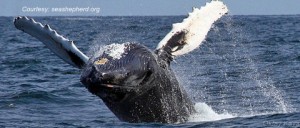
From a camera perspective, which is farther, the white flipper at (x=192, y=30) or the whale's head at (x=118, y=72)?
the white flipper at (x=192, y=30)

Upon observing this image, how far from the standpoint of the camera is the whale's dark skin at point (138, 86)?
770 cm

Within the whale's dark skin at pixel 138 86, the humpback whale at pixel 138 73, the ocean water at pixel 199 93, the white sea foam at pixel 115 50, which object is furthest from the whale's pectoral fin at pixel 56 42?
the whale's dark skin at pixel 138 86

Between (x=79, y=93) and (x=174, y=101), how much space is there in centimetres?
536

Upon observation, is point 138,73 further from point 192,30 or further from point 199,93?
point 199,93

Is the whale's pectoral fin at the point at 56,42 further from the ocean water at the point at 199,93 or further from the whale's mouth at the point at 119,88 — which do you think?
the whale's mouth at the point at 119,88

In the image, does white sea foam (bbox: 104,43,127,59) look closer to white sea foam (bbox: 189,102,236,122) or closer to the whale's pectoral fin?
the whale's pectoral fin

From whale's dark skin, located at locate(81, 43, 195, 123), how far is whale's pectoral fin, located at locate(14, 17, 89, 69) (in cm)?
90

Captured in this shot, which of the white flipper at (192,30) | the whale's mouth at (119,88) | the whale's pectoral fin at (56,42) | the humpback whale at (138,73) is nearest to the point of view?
the whale's mouth at (119,88)

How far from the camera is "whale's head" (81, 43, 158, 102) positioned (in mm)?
7637

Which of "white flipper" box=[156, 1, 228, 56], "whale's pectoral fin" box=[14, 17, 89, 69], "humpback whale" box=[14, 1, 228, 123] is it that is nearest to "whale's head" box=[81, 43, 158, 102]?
"humpback whale" box=[14, 1, 228, 123]

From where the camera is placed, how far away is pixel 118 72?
25.3ft

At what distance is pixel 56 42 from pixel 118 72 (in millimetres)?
1874

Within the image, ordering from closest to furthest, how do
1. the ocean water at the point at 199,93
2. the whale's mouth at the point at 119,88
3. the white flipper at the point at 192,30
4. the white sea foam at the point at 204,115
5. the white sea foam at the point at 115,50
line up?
1. the whale's mouth at the point at 119,88
2. the white sea foam at the point at 115,50
3. the white sea foam at the point at 204,115
4. the white flipper at the point at 192,30
5. the ocean water at the point at 199,93

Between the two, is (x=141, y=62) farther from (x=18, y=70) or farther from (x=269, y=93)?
(x=18, y=70)
